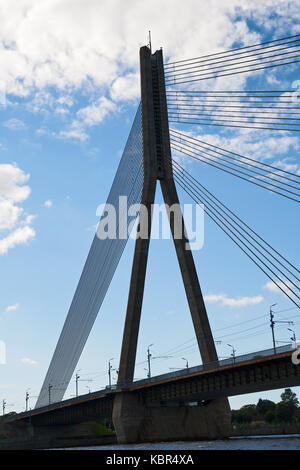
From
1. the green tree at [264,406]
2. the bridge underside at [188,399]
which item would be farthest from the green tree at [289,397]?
the bridge underside at [188,399]

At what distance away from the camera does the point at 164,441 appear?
64500 millimetres

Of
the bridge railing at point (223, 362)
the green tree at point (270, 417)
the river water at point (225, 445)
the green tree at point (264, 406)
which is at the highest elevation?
the bridge railing at point (223, 362)

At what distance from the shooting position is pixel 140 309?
206 ft

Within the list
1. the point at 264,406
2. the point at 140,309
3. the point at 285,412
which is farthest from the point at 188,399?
the point at 264,406

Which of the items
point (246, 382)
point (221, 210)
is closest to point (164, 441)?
point (246, 382)

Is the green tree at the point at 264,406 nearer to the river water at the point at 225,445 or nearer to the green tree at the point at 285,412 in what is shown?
the green tree at the point at 285,412

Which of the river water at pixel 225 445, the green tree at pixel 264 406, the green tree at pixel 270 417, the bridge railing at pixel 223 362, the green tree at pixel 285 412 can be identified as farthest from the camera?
the green tree at pixel 264 406

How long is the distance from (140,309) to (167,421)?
562 inches

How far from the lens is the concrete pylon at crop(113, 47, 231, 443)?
198ft

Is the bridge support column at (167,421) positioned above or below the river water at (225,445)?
above

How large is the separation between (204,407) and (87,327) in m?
16.6

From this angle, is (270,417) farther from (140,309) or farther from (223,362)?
(223,362)

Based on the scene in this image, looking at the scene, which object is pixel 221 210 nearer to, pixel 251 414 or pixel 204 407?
pixel 204 407

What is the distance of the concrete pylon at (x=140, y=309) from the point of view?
60219mm
